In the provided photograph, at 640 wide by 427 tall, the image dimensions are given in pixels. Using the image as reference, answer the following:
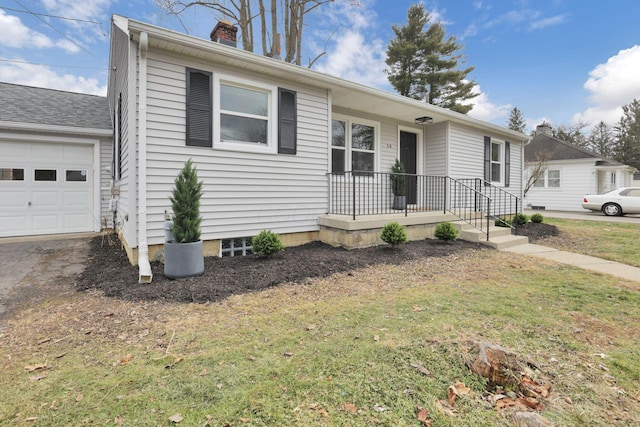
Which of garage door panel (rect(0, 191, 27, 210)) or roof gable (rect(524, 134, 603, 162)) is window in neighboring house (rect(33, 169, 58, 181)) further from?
roof gable (rect(524, 134, 603, 162))

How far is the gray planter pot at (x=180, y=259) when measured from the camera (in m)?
4.10

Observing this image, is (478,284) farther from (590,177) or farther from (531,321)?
(590,177)

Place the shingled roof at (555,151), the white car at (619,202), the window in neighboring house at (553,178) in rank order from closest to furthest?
the white car at (619,202) < the shingled roof at (555,151) < the window in neighboring house at (553,178)

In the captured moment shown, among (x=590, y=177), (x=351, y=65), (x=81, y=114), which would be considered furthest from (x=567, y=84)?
(x=81, y=114)

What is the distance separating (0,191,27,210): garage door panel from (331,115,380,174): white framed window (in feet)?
24.4

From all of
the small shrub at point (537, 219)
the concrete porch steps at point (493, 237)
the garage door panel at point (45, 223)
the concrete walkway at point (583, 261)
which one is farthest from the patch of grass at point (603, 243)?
the garage door panel at point (45, 223)

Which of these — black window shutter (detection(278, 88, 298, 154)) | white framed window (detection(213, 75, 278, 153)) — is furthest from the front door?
white framed window (detection(213, 75, 278, 153))

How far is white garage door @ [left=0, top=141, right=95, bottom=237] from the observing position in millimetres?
7328

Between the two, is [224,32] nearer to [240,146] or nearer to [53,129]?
[240,146]

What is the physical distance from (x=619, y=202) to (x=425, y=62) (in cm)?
1365

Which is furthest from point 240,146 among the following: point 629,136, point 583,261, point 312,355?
point 629,136

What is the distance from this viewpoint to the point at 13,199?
7352 mm

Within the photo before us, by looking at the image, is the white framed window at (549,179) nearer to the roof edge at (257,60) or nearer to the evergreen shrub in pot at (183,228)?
the roof edge at (257,60)

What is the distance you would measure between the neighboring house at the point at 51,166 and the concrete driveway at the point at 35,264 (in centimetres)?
64
